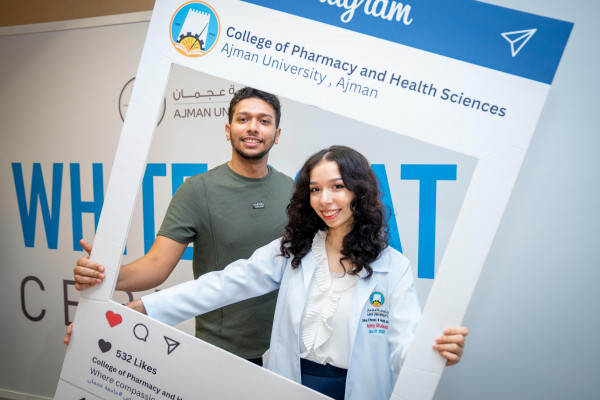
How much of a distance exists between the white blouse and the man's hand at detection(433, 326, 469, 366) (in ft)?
0.99

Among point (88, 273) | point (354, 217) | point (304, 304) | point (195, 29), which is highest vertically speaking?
point (195, 29)

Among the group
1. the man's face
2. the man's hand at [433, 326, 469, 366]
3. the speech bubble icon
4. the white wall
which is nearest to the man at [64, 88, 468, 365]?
the man's face

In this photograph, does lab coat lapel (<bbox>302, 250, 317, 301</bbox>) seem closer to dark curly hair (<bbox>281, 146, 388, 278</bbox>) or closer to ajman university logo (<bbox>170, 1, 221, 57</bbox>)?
dark curly hair (<bbox>281, 146, 388, 278</bbox>)

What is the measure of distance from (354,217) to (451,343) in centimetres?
52

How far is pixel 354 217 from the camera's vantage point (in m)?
1.44

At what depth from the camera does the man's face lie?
60.1 inches

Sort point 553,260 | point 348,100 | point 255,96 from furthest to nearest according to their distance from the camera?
point 553,260
point 255,96
point 348,100

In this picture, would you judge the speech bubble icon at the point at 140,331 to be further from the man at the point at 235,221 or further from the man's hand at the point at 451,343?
the man's hand at the point at 451,343

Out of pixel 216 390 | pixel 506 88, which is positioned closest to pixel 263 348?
pixel 216 390

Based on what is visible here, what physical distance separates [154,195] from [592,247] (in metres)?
2.45

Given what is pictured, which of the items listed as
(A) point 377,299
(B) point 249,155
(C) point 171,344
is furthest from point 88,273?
(A) point 377,299

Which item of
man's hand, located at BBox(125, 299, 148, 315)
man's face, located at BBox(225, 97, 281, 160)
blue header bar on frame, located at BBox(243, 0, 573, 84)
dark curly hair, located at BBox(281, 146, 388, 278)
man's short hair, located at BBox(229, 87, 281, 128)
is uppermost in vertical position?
blue header bar on frame, located at BBox(243, 0, 573, 84)

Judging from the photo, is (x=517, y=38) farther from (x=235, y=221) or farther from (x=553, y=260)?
(x=553, y=260)

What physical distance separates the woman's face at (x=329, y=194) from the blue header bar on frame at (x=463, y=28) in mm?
448
